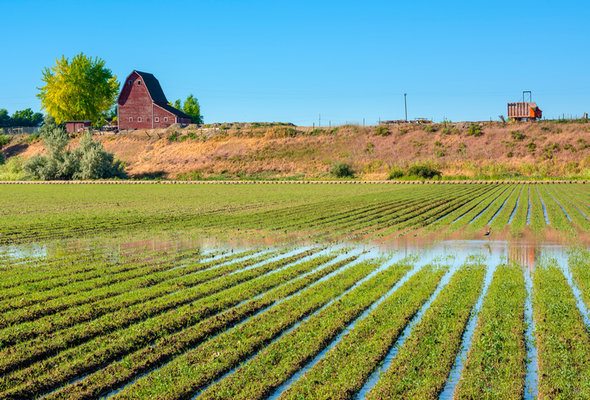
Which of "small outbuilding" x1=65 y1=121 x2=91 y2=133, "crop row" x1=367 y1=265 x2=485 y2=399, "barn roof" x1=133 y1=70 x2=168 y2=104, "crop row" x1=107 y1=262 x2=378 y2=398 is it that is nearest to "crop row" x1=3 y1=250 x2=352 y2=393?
"crop row" x1=107 y1=262 x2=378 y2=398

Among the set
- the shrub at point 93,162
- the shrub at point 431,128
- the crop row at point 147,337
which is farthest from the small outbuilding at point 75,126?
the crop row at point 147,337

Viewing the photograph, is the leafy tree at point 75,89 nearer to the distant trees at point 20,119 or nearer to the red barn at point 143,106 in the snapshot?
the red barn at point 143,106

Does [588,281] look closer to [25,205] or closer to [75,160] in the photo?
[25,205]

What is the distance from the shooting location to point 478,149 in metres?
92.5

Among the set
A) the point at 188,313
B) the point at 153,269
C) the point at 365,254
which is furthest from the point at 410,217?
the point at 188,313

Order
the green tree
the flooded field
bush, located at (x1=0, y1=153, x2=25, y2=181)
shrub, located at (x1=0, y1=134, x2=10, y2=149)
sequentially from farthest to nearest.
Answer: the green tree
shrub, located at (x1=0, y1=134, x2=10, y2=149)
bush, located at (x1=0, y1=153, x2=25, y2=181)
the flooded field

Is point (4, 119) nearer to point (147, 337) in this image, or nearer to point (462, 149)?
point (462, 149)

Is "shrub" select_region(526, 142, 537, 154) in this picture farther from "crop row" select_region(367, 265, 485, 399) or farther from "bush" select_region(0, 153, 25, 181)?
"crop row" select_region(367, 265, 485, 399)

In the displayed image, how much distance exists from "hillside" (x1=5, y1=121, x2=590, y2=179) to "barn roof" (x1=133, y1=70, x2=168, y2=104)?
5.87m

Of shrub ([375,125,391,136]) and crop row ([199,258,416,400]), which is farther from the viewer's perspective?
shrub ([375,125,391,136])

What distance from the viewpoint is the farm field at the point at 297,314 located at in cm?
834

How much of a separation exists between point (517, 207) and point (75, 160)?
201ft

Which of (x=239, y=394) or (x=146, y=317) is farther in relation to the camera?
(x=146, y=317)

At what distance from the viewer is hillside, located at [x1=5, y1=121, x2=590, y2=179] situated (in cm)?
8556
